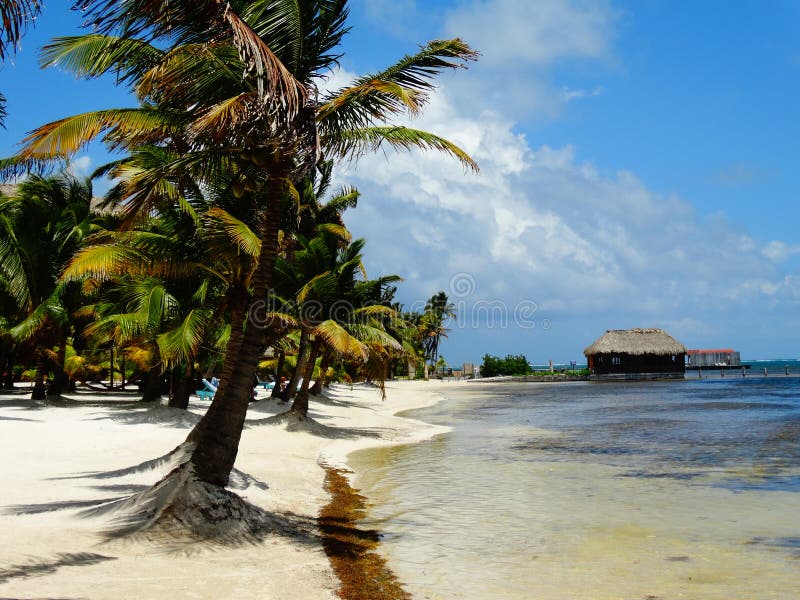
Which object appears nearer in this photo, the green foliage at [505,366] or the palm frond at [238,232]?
the palm frond at [238,232]

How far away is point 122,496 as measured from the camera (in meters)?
7.29

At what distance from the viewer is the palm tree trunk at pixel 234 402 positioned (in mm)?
6523

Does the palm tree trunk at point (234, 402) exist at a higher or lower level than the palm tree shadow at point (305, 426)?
higher

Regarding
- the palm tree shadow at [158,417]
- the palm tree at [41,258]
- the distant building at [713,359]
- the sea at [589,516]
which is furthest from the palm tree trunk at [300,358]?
the distant building at [713,359]

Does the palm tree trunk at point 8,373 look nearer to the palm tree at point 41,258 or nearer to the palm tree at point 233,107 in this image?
the palm tree at point 41,258

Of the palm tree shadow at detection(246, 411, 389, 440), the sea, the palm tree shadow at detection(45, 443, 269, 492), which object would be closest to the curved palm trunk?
the palm tree shadow at detection(246, 411, 389, 440)

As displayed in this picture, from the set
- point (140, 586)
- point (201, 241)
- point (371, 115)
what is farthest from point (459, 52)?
point (201, 241)

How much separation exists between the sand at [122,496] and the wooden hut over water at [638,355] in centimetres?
5564

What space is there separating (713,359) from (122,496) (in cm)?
9161

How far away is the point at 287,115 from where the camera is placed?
5832mm

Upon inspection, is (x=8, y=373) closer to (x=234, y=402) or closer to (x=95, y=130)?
(x=95, y=130)

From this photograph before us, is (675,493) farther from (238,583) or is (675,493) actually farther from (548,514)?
(238,583)

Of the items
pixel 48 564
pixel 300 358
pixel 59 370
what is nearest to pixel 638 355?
pixel 300 358

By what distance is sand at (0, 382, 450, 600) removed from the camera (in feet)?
15.3
